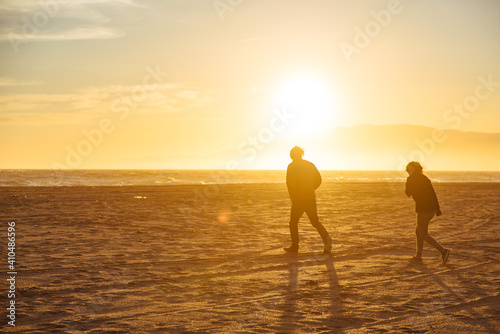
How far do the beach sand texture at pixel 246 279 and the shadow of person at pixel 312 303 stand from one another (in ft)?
0.06

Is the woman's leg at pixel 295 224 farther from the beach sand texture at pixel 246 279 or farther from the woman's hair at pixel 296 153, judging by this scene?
the woman's hair at pixel 296 153

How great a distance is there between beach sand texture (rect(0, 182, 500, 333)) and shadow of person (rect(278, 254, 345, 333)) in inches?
0.7

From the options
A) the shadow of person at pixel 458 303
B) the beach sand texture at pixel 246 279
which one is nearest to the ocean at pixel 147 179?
the beach sand texture at pixel 246 279

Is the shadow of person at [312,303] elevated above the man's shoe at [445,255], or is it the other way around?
the man's shoe at [445,255]

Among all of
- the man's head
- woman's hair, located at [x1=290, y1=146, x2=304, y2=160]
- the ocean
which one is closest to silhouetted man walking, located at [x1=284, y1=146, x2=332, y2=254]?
woman's hair, located at [x1=290, y1=146, x2=304, y2=160]

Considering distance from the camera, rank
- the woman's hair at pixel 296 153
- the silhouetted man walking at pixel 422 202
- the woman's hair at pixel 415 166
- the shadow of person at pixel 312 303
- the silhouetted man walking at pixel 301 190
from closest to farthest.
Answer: the shadow of person at pixel 312 303, the silhouetted man walking at pixel 422 202, the woman's hair at pixel 415 166, the silhouetted man walking at pixel 301 190, the woman's hair at pixel 296 153

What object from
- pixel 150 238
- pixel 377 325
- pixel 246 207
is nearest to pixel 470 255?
pixel 377 325

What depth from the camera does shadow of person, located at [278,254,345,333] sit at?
19.0ft

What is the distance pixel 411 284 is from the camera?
7.88m

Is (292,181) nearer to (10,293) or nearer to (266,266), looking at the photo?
(266,266)

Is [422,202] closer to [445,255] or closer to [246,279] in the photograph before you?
[445,255]

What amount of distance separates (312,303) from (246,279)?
1734 millimetres

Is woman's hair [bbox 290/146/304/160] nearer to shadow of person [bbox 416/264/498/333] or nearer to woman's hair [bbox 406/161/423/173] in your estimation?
woman's hair [bbox 406/161/423/173]

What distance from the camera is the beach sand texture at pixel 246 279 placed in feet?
19.6
